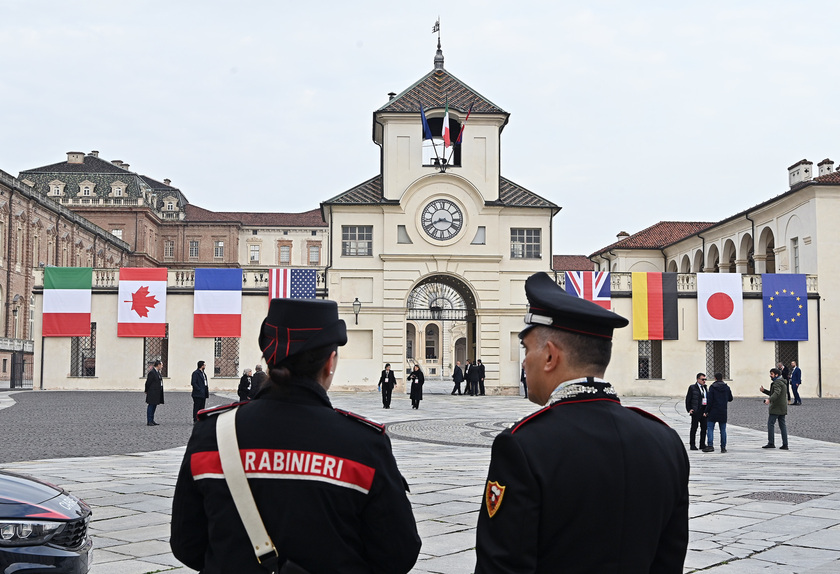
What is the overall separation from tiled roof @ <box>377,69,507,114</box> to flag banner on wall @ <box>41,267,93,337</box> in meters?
15.3

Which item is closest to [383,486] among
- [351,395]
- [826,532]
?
[826,532]

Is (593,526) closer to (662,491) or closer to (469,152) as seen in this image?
(662,491)

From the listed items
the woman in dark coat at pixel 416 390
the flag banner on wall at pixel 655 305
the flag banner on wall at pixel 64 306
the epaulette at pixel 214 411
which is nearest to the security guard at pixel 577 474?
the epaulette at pixel 214 411

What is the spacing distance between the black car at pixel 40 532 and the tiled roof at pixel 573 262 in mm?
84599

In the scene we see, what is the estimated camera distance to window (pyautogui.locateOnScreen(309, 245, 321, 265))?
94.2 metres

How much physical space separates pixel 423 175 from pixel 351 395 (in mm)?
10208

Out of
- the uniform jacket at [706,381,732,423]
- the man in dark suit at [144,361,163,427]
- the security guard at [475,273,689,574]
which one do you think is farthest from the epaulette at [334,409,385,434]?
the man in dark suit at [144,361,163,427]

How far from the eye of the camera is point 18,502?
5.20 meters

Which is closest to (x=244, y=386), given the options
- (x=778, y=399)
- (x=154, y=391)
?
(x=154, y=391)

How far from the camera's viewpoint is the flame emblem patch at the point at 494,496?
2.26 m

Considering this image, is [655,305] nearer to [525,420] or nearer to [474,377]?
[474,377]

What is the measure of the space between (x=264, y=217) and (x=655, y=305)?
65.5 metres

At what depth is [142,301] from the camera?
36031 millimetres

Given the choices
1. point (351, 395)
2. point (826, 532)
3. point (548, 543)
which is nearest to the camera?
point (548, 543)
